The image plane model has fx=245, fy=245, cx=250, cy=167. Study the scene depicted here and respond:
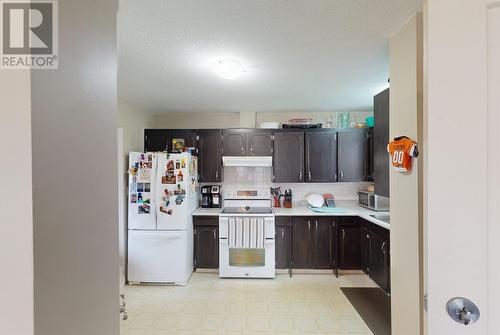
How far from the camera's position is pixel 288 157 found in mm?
3795

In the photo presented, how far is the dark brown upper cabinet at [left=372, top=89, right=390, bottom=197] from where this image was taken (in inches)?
76.6

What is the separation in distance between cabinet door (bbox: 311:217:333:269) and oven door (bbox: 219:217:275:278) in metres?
0.62

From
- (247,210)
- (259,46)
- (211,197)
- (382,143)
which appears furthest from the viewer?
(211,197)

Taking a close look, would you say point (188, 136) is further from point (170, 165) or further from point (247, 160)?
point (247, 160)

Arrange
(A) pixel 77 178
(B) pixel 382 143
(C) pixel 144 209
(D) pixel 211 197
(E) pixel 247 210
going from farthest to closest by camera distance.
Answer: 1. (D) pixel 211 197
2. (E) pixel 247 210
3. (C) pixel 144 209
4. (B) pixel 382 143
5. (A) pixel 77 178

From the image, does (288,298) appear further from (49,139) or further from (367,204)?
(49,139)

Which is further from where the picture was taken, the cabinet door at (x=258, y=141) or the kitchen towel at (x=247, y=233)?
the cabinet door at (x=258, y=141)

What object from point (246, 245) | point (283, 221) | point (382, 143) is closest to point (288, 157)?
point (283, 221)

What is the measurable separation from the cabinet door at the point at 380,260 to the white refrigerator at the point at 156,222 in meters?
2.33

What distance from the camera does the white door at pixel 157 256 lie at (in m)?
3.15
